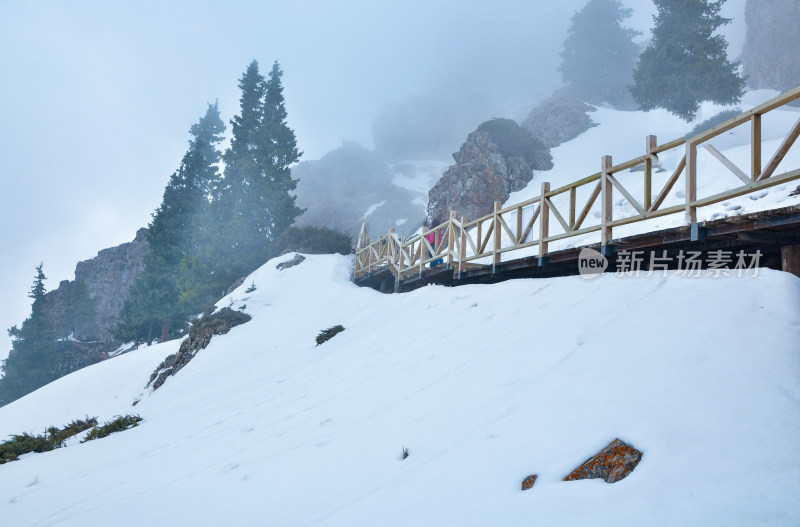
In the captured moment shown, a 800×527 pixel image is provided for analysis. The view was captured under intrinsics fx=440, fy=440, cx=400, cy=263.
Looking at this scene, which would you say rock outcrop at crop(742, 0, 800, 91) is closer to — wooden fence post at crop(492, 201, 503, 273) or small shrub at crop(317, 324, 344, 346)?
wooden fence post at crop(492, 201, 503, 273)

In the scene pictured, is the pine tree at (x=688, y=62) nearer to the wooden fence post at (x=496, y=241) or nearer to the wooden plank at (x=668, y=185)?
the wooden fence post at (x=496, y=241)

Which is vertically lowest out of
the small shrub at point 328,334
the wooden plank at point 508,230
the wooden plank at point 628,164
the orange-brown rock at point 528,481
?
the orange-brown rock at point 528,481

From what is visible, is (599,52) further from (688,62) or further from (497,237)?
(497,237)

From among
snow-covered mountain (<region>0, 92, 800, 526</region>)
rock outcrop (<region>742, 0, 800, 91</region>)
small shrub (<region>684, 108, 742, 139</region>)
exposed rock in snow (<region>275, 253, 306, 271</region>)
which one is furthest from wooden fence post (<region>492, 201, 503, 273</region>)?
rock outcrop (<region>742, 0, 800, 91</region>)

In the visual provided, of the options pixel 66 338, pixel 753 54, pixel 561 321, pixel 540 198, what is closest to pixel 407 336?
pixel 561 321

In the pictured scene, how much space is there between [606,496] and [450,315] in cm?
512

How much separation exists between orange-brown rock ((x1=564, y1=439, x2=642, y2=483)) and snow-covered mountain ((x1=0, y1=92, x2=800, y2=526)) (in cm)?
6

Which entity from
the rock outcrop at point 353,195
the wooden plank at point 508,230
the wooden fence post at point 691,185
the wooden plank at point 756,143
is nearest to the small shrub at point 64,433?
the wooden plank at point 508,230

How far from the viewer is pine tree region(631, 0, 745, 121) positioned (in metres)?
25.3

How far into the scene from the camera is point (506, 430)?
3504mm

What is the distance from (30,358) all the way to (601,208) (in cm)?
4214

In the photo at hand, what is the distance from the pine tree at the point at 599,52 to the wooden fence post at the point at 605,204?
48.4 m

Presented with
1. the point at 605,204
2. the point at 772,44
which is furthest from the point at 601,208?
the point at 772,44

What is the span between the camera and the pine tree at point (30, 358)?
33.1 meters
